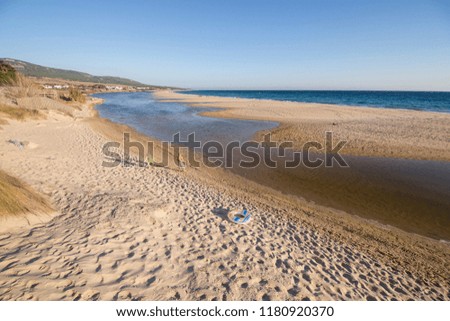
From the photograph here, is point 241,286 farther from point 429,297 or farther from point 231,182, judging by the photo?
point 231,182

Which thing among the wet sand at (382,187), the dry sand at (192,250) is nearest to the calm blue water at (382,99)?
the wet sand at (382,187)

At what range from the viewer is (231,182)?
9227 millimetres

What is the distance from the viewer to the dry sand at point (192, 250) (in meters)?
3.51

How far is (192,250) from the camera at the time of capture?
4.55 meters

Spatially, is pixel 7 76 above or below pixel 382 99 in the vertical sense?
below

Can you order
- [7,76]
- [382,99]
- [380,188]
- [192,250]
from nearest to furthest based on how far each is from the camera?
[192,250], [380,188], [7,76], [382,99]

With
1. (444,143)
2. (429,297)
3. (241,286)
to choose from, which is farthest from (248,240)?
(444,143)

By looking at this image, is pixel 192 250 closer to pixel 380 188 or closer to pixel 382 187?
pixel 380 188

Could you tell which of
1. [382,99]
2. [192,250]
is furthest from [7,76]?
[382,99]

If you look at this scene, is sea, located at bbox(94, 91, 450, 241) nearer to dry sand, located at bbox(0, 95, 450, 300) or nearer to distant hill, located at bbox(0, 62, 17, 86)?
dry sand, located at bbox(0, 95, 450, 300)

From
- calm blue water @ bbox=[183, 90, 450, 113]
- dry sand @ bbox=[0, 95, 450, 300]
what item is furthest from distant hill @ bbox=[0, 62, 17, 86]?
calm blue water @ bbox=[183, 90, 450, 113]

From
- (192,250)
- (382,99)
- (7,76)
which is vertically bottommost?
(192,250)

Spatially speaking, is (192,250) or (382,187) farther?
(382,187)

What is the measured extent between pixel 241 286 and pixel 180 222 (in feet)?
7.81
